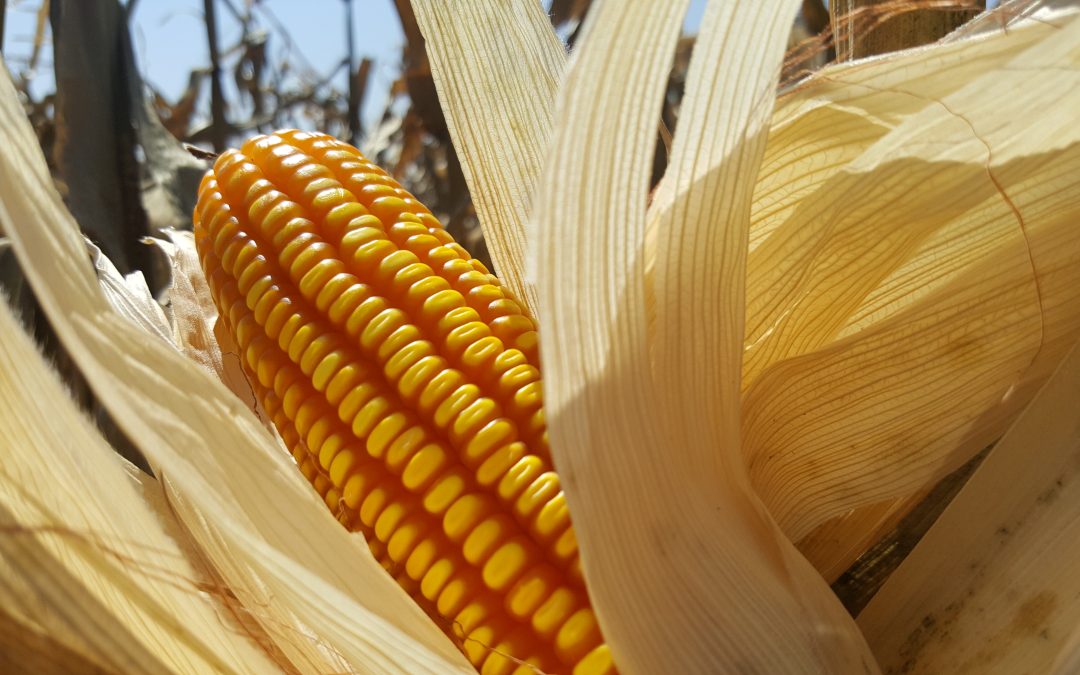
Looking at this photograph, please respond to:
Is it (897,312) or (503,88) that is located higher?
(503,88)

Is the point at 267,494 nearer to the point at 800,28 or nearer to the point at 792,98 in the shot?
the point at 792,98

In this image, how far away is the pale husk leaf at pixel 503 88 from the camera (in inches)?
37.1

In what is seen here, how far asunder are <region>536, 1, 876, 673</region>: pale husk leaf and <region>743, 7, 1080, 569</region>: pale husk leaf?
0.10 metres

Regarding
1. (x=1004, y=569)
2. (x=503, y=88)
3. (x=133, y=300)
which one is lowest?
(x=1004, y=569)

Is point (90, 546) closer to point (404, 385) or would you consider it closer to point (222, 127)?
point (404, 385)

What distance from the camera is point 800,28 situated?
2.12m


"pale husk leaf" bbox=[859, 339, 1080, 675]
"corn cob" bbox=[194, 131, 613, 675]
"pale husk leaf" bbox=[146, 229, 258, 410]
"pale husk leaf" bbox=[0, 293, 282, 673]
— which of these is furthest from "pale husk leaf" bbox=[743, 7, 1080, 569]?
"pale husk leaf" bbox=[146, 229, 258, 410]

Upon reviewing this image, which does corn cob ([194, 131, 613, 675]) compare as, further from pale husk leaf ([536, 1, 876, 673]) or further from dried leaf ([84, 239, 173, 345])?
dried leaf ([84, 239, 173, 345])

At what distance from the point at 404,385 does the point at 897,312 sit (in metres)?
0.38

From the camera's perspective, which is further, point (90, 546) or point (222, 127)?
point (222, 127)

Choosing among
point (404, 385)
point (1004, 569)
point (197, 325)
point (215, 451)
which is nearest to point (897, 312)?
point (1004, 569)

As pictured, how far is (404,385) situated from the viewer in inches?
29.0

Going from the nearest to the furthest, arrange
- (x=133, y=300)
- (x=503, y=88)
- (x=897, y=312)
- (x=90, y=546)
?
(x=90, y=546)
(x=897, y=312)
(x=503, y=88)
(x=133, y=300)

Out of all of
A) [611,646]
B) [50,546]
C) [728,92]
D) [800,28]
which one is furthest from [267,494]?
[800,28]
